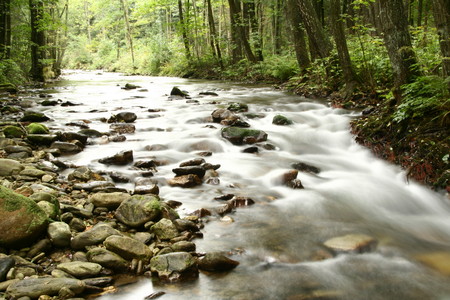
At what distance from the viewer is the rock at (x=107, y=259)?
3.09m

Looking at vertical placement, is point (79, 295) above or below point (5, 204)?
below

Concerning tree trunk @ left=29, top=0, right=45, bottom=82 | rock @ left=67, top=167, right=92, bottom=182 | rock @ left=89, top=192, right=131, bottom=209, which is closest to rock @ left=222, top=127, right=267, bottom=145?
rock @ left=67, top=167, right=92, bottom=182

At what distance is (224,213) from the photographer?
4520 millimetres

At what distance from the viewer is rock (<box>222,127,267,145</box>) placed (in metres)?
7.82

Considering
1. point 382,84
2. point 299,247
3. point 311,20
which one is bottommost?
point 299,247

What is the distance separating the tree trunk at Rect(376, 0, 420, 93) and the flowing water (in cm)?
168

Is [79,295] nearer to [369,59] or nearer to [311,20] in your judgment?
[369,59]

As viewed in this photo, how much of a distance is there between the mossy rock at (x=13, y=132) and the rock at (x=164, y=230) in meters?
5.06

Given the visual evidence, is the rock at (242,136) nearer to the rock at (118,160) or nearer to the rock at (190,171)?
the rock at (190,171)

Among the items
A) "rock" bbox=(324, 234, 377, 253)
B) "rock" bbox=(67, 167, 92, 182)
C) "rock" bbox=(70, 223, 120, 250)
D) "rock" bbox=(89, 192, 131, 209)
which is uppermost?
"rock" bbox=(67, 167, 92, 182)

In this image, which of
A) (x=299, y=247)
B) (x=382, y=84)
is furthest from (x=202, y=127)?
(x=299, y=247)

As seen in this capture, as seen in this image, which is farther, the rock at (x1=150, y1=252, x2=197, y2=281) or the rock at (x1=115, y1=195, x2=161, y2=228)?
the rock at (x1=115, y1=195, x2=161, y2=228)

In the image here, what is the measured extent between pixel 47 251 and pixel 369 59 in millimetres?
9435

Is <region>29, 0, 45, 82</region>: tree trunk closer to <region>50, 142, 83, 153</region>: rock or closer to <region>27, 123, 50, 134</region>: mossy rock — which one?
<region>27, 123, 50, 134</region>: mossy rock
